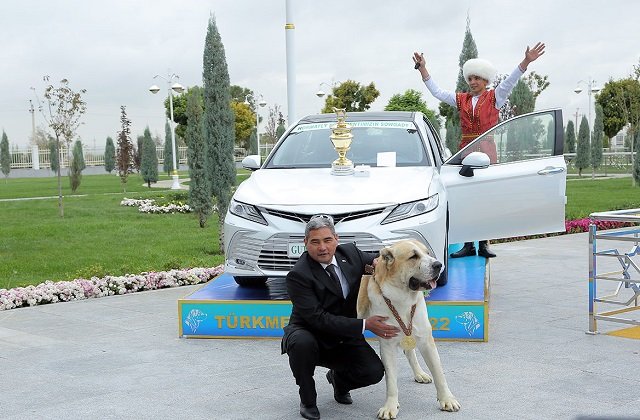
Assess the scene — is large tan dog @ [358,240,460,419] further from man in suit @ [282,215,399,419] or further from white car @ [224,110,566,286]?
white car @ [224,110,566,286]

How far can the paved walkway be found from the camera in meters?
4.75

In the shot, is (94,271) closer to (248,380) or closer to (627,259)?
(248,380)

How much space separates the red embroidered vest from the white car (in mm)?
406

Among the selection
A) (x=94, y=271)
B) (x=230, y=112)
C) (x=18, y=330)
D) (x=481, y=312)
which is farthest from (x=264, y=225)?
(x=230, y=112)

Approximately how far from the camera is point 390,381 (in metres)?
4.53

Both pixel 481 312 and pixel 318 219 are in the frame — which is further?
pixel 481 312

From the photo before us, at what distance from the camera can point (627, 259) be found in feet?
21.0

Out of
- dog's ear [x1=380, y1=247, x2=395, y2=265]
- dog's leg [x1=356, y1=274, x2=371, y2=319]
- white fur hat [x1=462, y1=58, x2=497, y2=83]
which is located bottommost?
dog's leg [x1=356, y1=274, x2=371, y2=319]

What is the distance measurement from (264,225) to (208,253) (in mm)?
6784

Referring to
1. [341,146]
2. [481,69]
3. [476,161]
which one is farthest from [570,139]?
[341,146]

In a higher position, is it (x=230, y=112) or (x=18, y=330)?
(x=230, y=112)

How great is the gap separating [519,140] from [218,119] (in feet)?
20.5

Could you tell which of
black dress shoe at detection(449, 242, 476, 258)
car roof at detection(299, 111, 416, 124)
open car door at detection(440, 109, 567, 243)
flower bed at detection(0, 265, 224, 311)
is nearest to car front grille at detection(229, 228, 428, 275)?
open car door at detection(440, 109, 567, 243)

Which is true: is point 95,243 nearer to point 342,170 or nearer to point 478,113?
point 478,113
